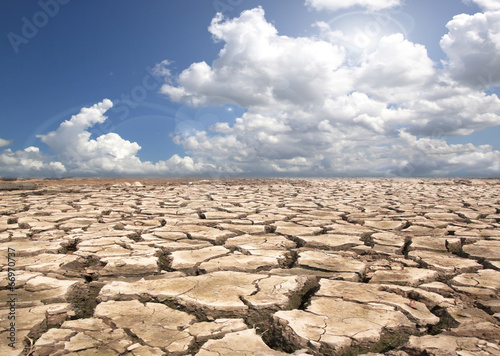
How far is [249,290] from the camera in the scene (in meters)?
1.49

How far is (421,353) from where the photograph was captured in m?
1.01

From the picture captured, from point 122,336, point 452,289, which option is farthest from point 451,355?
point 122,336

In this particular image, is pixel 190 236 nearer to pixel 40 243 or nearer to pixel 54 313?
pixel 40 243

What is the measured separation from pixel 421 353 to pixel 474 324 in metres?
0.36

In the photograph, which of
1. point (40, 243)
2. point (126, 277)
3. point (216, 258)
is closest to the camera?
point (126, 277)

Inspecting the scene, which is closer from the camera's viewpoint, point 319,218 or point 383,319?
point 383,319

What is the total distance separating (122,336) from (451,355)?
115cm

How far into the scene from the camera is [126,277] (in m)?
1.75

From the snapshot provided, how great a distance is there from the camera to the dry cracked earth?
109 cm

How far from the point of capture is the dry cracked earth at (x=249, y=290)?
3.57ft

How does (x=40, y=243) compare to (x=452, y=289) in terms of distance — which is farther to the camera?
(x=40, y=243)

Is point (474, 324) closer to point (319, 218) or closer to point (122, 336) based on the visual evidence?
point (122, 336)

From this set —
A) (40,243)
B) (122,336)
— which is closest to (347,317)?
(122,336)

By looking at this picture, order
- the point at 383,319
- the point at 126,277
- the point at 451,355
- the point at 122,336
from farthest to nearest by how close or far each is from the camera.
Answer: the point at 126,277
the point at 383,319
the point at 122,336
the point at 451,355
